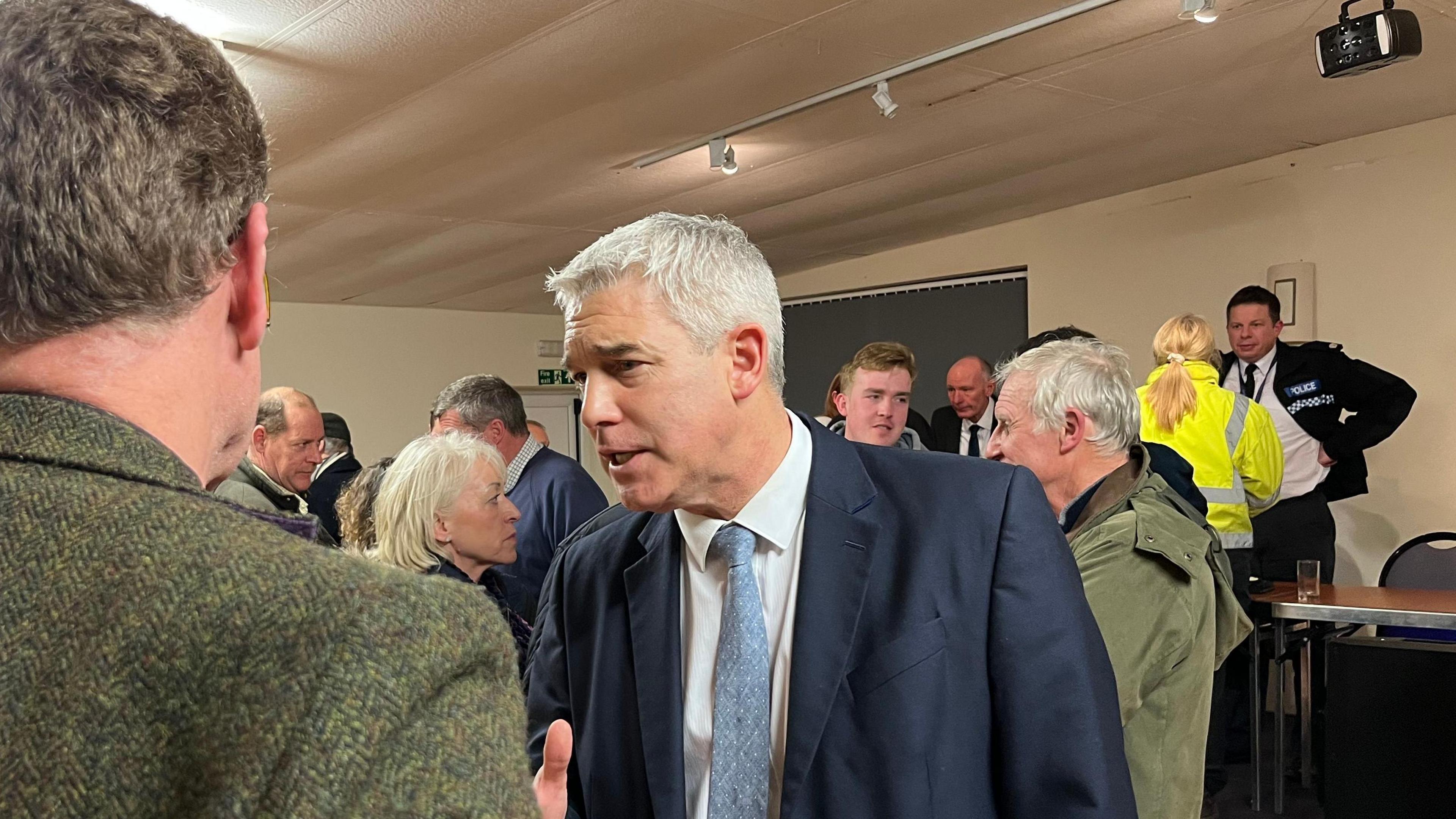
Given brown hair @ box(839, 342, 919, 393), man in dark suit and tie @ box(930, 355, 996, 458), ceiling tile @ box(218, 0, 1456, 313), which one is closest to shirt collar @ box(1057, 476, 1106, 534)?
brown hair @ box(839, 342, 919, 393)

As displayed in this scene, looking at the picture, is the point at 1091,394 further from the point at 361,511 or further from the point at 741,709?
the point at 361,511

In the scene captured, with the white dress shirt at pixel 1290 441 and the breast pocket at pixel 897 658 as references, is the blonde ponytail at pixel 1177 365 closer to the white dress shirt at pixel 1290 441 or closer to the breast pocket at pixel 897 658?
the white dress shirt at pixel 1290 441

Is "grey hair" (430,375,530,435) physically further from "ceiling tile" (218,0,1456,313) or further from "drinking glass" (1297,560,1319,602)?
"drinking glass" (1297,560,1319,602)

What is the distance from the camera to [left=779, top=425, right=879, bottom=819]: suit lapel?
1.37 m

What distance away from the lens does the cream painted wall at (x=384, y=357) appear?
1030cm

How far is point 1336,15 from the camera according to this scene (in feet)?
17.5

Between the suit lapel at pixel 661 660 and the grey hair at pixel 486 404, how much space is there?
9.29 feet

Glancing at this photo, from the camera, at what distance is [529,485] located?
4047 millimetres

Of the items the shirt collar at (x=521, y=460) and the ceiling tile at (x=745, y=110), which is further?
the ceiling tile at (x=745, y=110)

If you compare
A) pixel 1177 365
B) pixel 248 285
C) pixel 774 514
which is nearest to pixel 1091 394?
pixel 774 514

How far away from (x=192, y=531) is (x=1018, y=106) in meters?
6.36

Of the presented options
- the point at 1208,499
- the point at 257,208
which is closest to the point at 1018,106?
the point at 1208,499

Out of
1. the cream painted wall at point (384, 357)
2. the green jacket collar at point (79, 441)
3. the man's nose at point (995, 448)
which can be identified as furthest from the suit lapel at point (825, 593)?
the cream painted wall at point (384, 357)

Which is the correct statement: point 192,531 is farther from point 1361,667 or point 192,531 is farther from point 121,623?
point 1361,667
